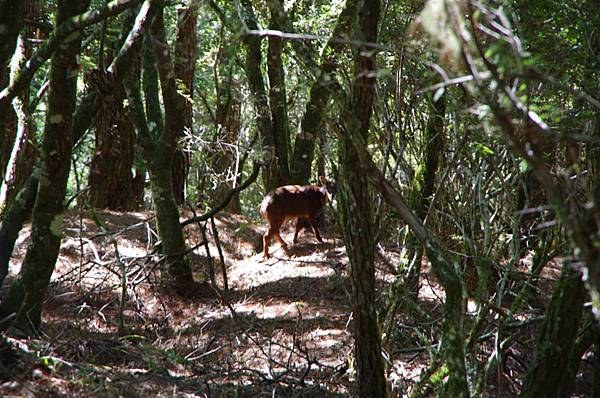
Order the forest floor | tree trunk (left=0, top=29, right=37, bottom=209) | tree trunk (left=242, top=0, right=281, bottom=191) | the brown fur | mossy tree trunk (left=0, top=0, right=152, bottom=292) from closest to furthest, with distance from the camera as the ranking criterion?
the forest floor → mossy tree trunk (left=0, top=0, right=152, bottom=292) → tree trunk (left=0, top=29, right=37, bottom=209) → the brown fur → tree trunk (left=242, top=0, right=281, bottom=191)

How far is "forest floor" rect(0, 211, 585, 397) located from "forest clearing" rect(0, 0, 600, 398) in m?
0.04

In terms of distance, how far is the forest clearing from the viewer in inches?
186

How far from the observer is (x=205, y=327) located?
902 centimetres

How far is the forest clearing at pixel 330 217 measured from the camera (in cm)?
473

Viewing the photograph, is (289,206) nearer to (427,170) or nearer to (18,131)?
(427,170)

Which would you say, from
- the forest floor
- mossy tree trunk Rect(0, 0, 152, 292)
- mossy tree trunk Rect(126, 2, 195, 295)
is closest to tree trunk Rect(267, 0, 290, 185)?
the forest floor

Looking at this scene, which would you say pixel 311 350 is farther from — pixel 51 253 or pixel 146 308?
pixel 51 253

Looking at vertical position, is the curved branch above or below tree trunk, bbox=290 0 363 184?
below

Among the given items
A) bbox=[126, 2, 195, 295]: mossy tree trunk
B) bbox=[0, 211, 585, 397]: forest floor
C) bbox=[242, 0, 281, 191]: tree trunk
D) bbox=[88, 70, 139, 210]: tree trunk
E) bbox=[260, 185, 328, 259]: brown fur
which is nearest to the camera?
bbox=[0, 211, 585, 397]: forest floor

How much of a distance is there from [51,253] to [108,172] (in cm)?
768

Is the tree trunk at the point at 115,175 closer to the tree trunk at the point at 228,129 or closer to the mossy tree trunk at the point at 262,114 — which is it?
the tree trunk at the point at 228,129

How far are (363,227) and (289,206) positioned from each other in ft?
19.1

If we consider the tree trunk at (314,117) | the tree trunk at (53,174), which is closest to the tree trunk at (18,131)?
the tree trunk at (53,174)

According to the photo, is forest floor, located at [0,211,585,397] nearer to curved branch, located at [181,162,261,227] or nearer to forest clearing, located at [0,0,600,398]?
forest clearing, located at [0,0,600,398]
